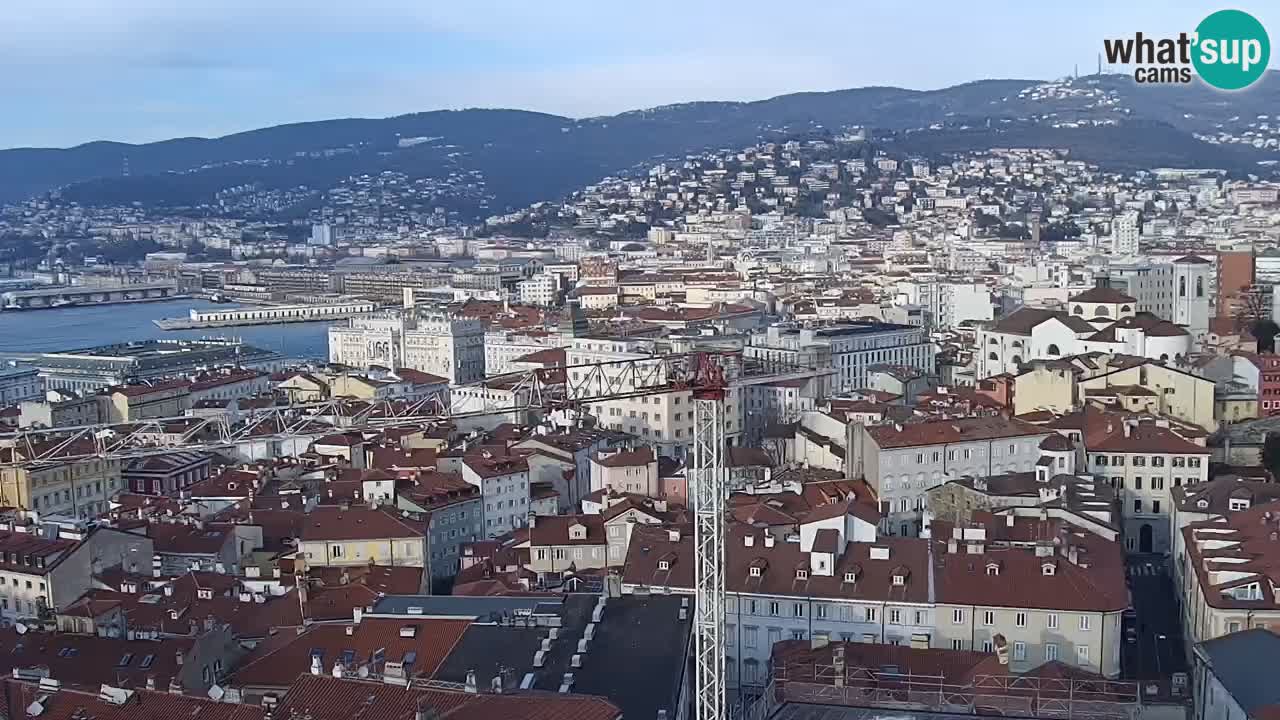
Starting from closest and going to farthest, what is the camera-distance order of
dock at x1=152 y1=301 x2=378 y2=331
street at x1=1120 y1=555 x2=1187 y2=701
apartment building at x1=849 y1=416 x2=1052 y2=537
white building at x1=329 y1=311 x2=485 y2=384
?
street at x1=1120 y1=555 x2=1187 y2=701 < apartment building at x1=849 y1=416 x2=1052 y2=537 < white building at x1=329 y1=311 x2=485 y2=384 < dock at x1=152 y1=301 x2=378 y2=331

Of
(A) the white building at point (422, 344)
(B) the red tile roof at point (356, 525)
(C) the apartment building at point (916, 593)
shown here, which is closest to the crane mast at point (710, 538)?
(C) the apartment building at point (916, 593)

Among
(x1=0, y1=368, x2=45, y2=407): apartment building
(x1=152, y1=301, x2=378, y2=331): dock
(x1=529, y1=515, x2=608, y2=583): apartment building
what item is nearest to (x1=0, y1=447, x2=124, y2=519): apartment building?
(x1=529, y1=515, x2=608, y2=583): apartment building

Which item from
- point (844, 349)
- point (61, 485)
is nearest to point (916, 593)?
point (61, 485)

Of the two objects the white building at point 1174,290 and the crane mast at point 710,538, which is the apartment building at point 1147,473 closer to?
the crane mast at point 710,538

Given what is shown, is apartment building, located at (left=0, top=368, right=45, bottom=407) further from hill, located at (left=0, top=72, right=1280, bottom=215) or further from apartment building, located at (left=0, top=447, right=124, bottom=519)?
hill, located at (left=0, top=72, right=1280, bottom=215)

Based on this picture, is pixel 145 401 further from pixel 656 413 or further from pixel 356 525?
pixel 356 525
